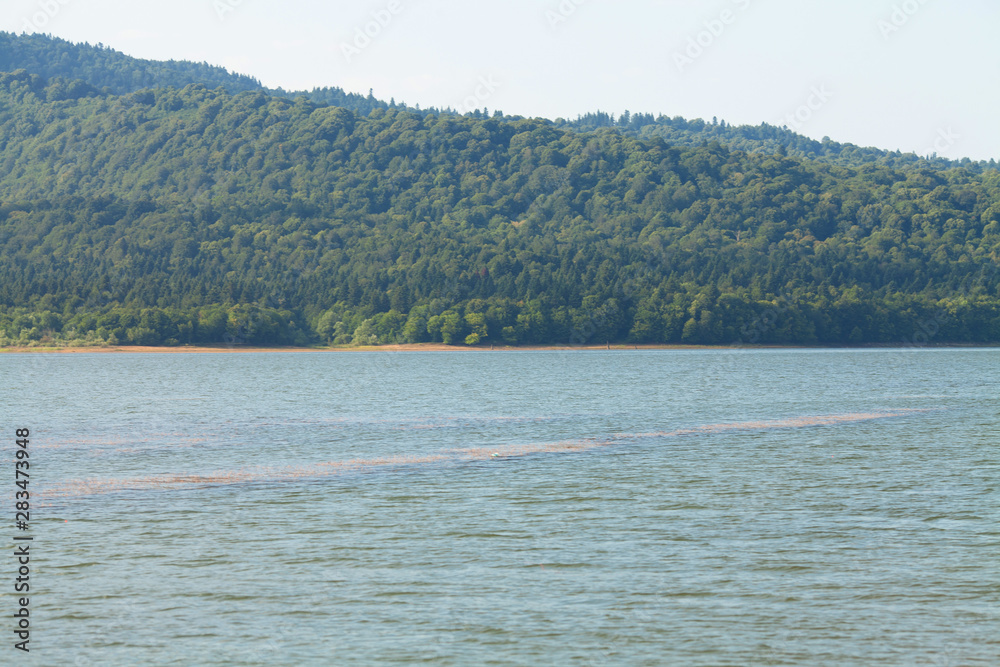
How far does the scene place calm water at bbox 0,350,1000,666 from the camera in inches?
711

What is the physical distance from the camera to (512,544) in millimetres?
25328

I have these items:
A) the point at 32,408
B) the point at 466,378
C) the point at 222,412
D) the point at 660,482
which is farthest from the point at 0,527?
the point at 466,378

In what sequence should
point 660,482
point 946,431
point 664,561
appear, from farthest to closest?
point 946,431 → point 660,482 → point 664,561

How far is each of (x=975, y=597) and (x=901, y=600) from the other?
5.11 ft

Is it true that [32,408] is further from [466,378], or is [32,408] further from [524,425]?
[466,378]

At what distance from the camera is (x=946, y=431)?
54094mm

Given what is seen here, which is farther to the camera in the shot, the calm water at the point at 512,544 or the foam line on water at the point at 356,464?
the foam line on water at the point at 356,464

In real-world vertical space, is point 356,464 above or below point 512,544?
below

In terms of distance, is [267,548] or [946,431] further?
[946,431]

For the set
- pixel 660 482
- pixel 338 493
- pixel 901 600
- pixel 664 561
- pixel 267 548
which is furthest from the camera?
pixel 660 482

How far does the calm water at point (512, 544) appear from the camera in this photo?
59.2 ft

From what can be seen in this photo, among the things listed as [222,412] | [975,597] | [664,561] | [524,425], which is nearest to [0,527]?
[664,561]

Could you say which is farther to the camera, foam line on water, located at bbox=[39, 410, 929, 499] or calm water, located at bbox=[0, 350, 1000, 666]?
foam line on water, located at bbox=[39, 410, 929, 499]

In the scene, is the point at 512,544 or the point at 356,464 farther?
the point at 356,464
